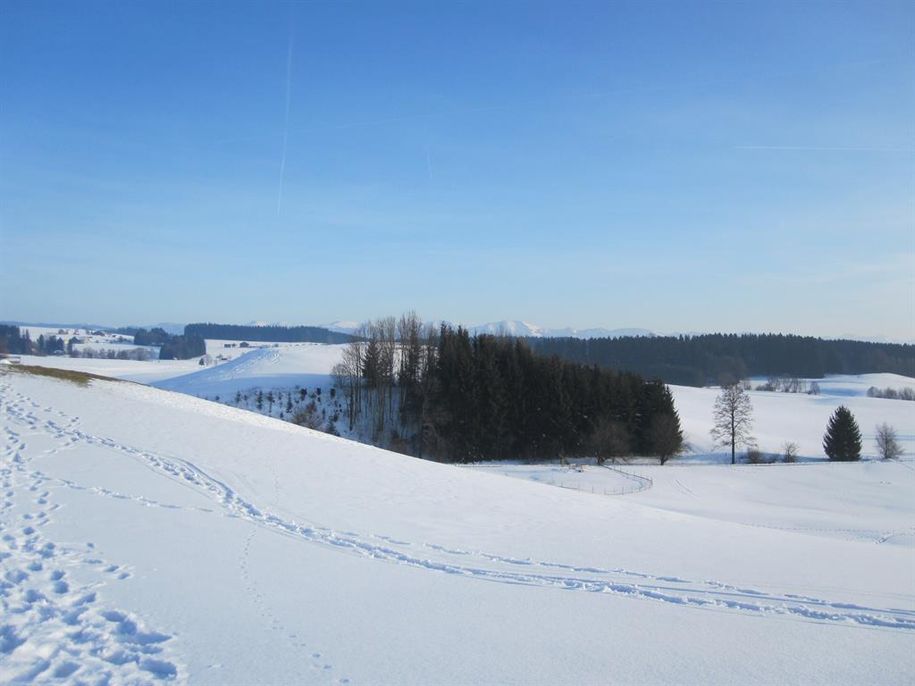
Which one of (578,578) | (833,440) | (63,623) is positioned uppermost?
(63,623)

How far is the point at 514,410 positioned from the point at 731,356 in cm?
8971

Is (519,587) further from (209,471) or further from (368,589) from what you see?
(209,471)

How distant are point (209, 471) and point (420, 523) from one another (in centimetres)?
630

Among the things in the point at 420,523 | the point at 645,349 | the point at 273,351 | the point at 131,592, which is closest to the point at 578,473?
the point at 420,523

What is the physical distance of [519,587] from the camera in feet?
27.4

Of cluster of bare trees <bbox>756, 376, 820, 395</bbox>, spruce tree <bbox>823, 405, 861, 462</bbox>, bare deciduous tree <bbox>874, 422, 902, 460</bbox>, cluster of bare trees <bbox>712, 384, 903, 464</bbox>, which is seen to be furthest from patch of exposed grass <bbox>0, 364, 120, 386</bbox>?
cluster of bare trees <bbox>756, 376, 820, 395</bbox>

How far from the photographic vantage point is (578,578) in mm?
9031

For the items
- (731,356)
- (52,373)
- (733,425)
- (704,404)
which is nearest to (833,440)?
(733,425)

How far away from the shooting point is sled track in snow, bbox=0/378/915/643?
7.82m

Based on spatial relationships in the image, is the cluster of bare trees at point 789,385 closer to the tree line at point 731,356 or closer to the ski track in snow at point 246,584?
the tree line at point 731,356

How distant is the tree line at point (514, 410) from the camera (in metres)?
43.7

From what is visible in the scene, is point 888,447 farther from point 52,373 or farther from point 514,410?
point 52,373

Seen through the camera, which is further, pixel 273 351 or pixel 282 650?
pixel 273 351

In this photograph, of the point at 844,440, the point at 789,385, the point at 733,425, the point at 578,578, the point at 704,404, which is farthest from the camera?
the point at 789,385
